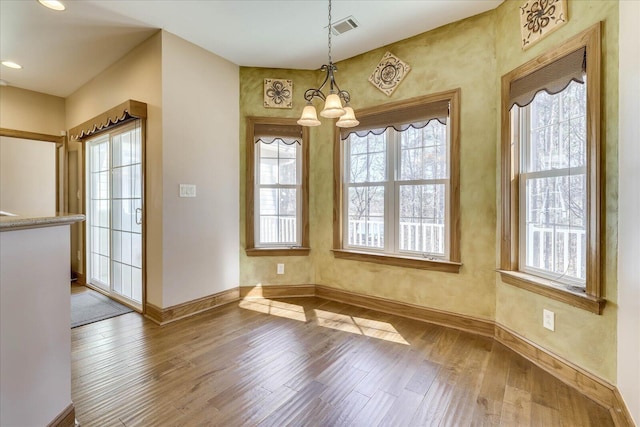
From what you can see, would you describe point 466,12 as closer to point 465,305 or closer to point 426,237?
point 426,237

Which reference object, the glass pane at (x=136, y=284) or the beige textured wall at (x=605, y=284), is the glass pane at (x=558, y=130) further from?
the glass pane at (x=136, y=284)

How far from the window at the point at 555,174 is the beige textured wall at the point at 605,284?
0.05m

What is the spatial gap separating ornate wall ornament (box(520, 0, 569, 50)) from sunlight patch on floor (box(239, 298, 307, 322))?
3.20m

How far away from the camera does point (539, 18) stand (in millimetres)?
2199

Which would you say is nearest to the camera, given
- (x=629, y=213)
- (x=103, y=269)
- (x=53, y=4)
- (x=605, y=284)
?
(x=629, y=213)

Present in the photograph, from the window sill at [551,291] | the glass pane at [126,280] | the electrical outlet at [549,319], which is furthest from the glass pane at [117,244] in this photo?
the electrical outlet at [549,319]

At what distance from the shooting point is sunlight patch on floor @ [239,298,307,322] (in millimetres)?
3141

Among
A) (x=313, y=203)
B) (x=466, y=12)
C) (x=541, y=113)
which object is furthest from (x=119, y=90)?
(x=541, y=113)

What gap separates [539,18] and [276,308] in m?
3.59

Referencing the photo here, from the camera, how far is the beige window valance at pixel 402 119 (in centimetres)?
289

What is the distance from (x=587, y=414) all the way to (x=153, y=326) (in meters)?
3.45

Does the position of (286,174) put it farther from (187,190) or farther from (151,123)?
(151,123)

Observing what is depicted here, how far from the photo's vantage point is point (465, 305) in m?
2.78

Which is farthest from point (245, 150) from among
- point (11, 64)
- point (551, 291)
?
point (551, 291)
